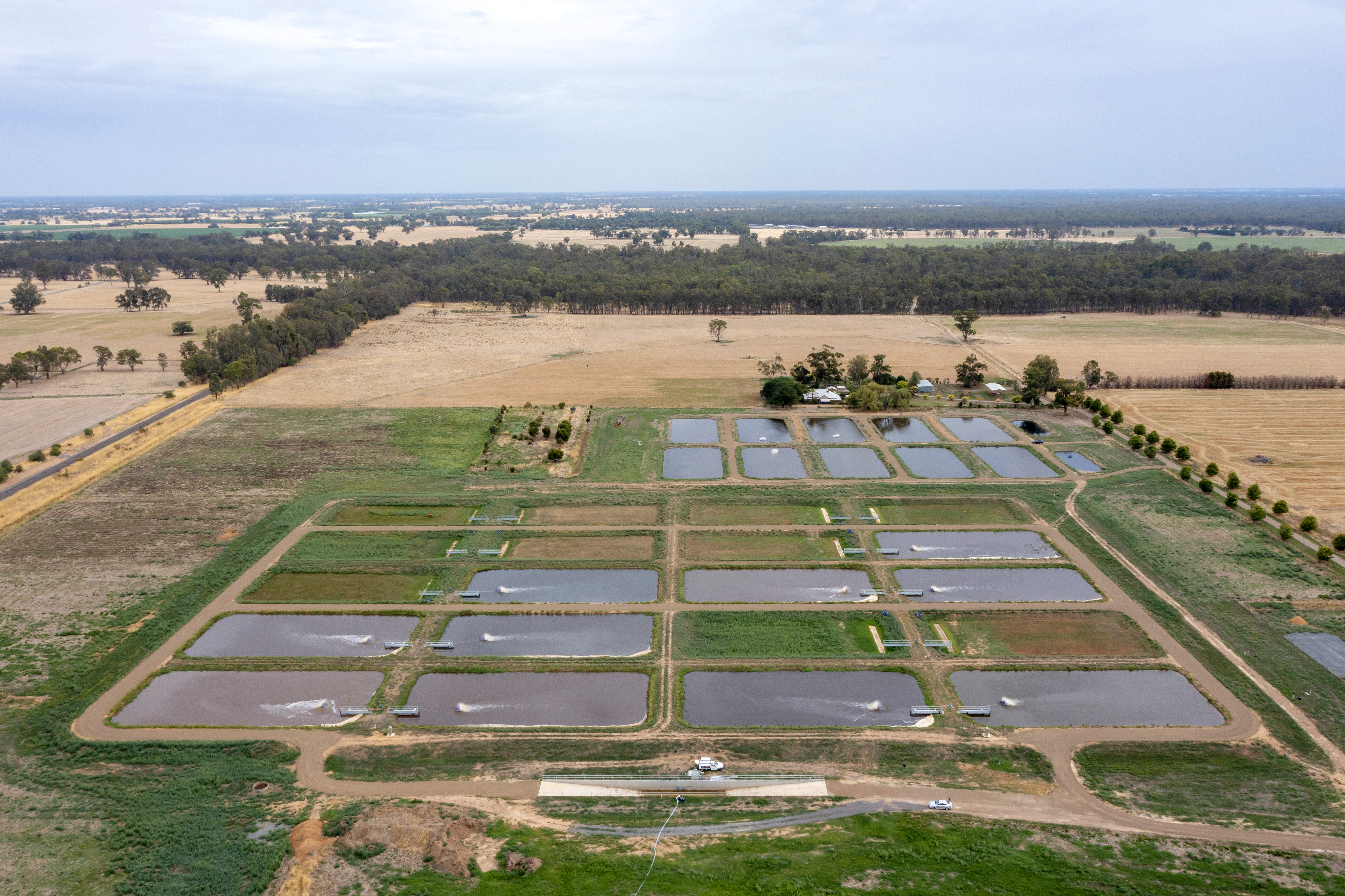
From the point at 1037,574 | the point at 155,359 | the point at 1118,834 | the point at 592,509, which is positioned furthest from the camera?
the point at 155,359

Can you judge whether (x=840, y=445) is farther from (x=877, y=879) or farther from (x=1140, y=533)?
(x=877, y=879)

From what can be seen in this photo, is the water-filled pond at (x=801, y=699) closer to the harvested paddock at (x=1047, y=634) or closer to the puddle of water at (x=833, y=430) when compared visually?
the harvested paddock at (x=1047, y=634)

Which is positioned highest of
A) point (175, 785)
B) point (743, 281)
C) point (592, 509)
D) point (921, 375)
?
point (743, 281)

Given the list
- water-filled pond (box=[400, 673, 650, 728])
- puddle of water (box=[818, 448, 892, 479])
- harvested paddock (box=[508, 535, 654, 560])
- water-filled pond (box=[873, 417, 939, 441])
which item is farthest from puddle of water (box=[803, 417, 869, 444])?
water-filled pond (box=[400, 673, 650, 728])

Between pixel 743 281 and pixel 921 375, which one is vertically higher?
pixel 743 281

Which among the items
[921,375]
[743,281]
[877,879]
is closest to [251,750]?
[877,879]

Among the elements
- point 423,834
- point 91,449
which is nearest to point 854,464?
point 423,834

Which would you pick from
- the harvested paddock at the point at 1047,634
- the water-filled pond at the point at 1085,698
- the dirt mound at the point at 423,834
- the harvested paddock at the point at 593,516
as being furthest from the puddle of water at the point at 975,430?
the dirt mound at the point at 423,834
